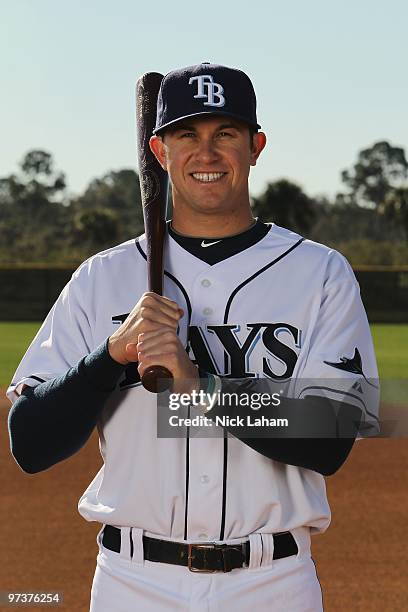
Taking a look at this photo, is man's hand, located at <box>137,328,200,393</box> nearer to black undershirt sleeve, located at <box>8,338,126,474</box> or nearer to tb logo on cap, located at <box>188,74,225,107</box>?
black undershirt sleeve, located at <box>8,338,126,474</box>

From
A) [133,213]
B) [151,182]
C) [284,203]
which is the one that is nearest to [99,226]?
[284,203]

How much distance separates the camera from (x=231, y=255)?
8.53ft

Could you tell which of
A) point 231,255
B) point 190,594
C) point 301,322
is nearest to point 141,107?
point 231,255

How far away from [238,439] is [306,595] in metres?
0.39

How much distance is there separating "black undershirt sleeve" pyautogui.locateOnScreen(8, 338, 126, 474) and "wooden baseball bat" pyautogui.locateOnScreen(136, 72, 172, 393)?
0.26 meters

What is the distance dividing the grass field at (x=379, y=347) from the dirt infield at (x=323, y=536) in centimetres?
615

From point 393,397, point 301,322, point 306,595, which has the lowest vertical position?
point 393,397

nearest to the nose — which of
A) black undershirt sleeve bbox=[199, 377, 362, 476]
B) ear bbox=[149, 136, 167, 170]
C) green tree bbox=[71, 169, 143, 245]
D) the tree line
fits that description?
ear bbox=[149, 136, 167, 170]

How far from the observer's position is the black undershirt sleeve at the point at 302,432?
7.41ft

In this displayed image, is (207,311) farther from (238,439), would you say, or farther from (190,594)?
(190,594)

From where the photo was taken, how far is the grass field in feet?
53.9

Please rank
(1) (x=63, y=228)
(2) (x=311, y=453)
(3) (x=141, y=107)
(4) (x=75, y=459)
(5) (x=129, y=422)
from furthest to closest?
(1) (x=63, y=228), (4) (x=75, y=459), (3) (x=141, y=107), (5) (x=129, y=422), (2) (x=311, y=453)

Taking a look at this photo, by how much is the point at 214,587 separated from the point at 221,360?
52 cm

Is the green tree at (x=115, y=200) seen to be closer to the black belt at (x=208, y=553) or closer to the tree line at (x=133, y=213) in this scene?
the tree line at (x=133, y=213)
